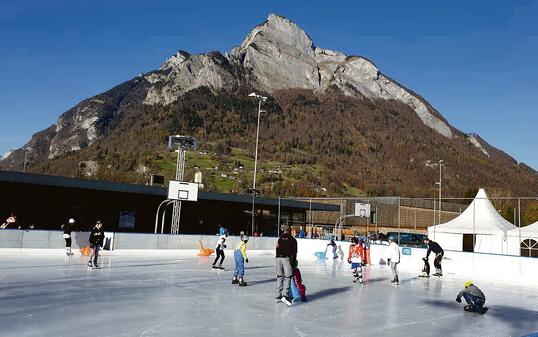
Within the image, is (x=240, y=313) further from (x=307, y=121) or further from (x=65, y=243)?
(x=307, y=121)

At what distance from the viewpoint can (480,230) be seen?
31859mm

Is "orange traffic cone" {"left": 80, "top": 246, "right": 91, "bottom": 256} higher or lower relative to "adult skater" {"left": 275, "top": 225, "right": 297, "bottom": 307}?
lower

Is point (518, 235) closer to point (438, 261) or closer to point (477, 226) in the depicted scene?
point (477, 226)

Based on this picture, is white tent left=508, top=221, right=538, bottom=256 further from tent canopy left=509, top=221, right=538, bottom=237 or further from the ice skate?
the ice skate

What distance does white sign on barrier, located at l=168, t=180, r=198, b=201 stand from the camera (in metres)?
31.2

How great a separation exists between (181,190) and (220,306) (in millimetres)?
20693

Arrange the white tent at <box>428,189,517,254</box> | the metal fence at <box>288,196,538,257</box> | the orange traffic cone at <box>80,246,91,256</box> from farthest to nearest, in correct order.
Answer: the white tent at <box>428,189,517,254</box>
the metal fence at <box>288,196,538,257</box>
the orange traffic cone at <box>80,246,91,256</box>

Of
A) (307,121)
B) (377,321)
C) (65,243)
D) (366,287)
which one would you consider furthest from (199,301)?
(307,121)

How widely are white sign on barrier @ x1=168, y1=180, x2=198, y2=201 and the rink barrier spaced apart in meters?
2.73

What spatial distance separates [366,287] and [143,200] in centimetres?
2804

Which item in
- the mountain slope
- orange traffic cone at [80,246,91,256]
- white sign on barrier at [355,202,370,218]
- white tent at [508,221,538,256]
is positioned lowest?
orange traffic cone at [80,246,91,256]

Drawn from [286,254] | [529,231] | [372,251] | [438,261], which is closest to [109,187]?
[372,251]

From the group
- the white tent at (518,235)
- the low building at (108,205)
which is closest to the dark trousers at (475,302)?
the white tent at (518,235)

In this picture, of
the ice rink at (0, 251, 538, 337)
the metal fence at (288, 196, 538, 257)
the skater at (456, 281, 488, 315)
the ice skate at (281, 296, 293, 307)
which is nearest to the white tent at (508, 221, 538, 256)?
the metal fence at (288, 196, 538, 257)
